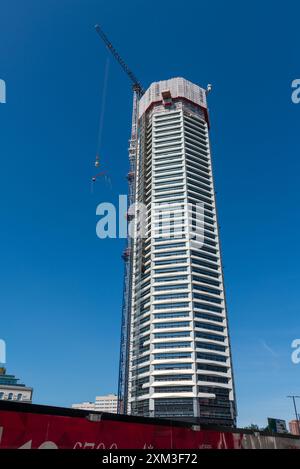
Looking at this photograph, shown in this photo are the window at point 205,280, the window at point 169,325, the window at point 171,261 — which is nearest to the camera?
the window at point 169,325

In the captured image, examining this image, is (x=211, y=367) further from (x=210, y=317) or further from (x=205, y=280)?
(x=205, y=280)

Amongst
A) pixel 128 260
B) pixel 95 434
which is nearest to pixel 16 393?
pixel 128 260

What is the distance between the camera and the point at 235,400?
98062 mm

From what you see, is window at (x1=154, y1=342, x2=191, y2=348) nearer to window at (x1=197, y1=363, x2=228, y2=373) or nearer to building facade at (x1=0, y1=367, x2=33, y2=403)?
window at (x1=197, y1=363, x2=228, y2=373)

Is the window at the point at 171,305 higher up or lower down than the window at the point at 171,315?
A: higher up

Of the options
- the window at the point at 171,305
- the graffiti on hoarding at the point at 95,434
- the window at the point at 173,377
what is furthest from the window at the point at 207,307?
the graffiti on hoarding at the point at 95,434

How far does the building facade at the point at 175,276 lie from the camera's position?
9400cm

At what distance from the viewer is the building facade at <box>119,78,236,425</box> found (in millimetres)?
94000

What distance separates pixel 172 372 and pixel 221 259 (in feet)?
144

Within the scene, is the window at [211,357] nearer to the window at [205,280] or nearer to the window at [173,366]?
the window at [173,366]

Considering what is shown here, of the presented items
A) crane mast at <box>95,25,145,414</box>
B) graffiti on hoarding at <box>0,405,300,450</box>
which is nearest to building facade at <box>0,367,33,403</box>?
crane mast at <box>95,25,145,414</box>

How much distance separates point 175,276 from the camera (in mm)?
108875
